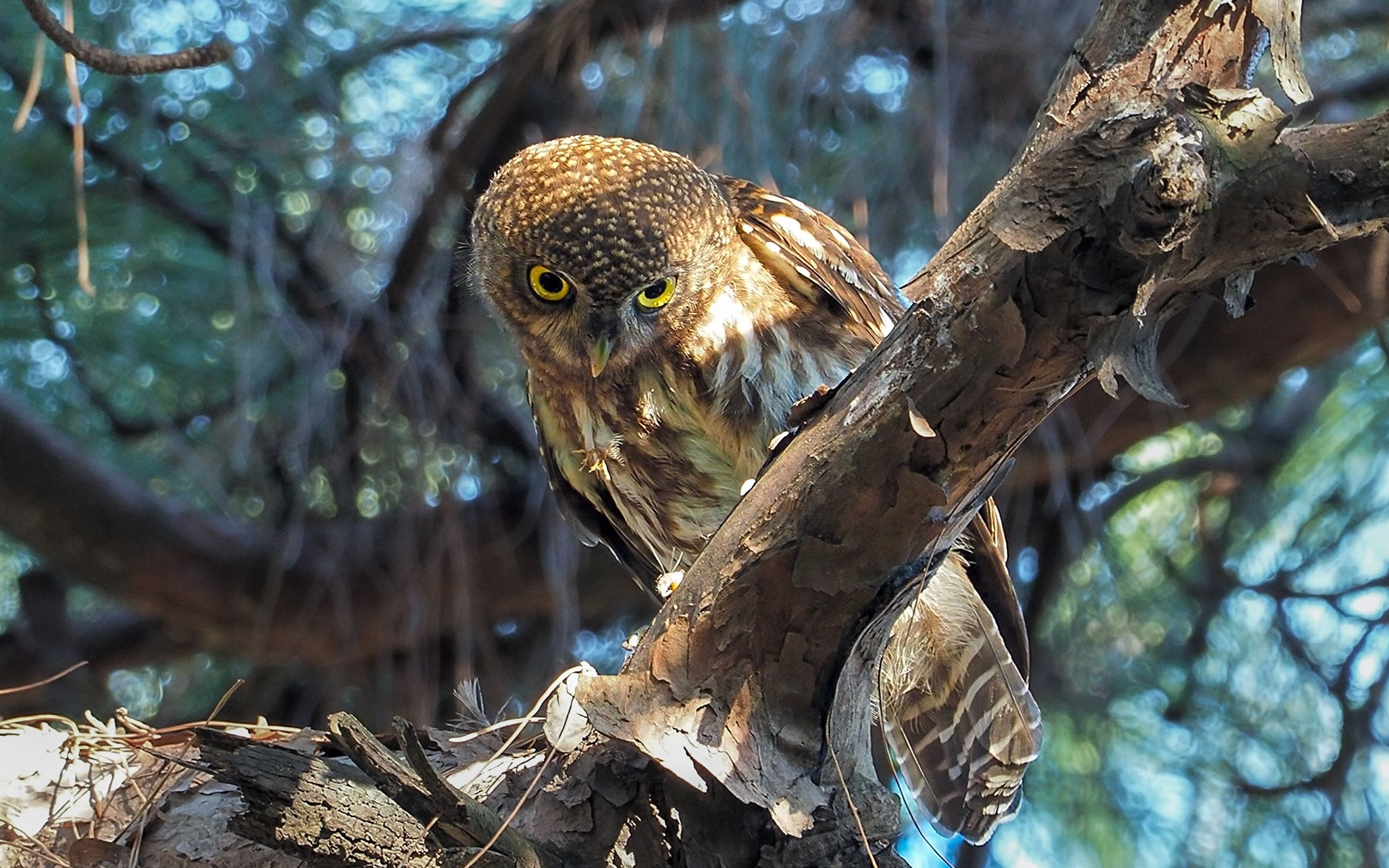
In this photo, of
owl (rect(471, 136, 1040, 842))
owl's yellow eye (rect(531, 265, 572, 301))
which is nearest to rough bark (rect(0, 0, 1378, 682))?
owl (rect(471, 136, 1040, 842))

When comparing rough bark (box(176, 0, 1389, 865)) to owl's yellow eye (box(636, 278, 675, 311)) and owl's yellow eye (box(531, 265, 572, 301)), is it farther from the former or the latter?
owl's yellow eye (box(531, 265, 572, 301))

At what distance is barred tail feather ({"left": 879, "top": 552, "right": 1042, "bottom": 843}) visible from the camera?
2.17m

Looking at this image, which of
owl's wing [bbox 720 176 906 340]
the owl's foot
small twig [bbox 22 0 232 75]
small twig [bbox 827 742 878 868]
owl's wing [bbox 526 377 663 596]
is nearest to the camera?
small twig [bbox 827 742 878 868]

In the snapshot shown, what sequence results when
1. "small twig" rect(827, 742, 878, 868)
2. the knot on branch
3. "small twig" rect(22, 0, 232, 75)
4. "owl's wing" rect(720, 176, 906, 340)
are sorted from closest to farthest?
the knot on branch → "small twig" rect(827, 742, 878, 868) → "small twig" rect(22, 0, 232, 75) → "owl's wing" rect(720, 176, 906, 340)

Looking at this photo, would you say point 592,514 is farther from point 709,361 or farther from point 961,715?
point 961,715

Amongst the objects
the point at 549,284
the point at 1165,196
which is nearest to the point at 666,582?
the point at 549,284

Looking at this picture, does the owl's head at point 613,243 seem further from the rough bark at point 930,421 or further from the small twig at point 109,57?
the rough bark at point 930,421

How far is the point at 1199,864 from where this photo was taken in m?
3.11

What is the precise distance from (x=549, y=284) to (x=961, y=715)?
1.08m

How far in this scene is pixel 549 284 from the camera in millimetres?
2188

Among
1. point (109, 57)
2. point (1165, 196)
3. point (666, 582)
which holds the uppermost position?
point (109, 57)

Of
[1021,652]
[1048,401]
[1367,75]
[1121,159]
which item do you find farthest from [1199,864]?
[1121,159]

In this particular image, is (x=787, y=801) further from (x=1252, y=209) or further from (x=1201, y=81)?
(x=1201, y=81)

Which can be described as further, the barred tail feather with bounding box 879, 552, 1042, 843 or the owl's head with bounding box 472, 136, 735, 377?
the barred tail feather with bounding box 879, 552, 1042, 843
